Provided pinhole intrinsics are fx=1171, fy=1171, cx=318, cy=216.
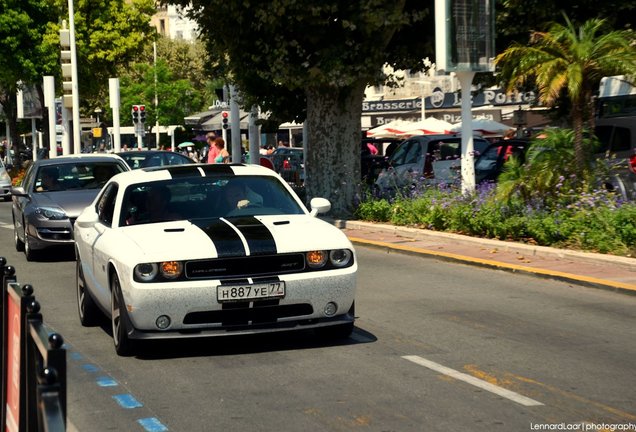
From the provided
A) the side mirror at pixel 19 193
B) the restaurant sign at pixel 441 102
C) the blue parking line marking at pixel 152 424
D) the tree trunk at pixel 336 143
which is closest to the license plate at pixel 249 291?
the blue parking line marking at pixel 152 424

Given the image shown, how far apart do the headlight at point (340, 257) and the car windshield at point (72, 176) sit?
10.00m

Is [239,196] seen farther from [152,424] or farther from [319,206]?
[152,424]

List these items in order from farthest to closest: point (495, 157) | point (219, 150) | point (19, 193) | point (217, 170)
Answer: point (219, 150), point (495, 157), point (19, 193), point (217, 170)

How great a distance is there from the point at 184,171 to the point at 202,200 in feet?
1.82

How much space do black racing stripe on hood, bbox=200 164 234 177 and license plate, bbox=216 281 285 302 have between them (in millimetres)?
1852

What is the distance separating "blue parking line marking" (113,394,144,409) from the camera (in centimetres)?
765

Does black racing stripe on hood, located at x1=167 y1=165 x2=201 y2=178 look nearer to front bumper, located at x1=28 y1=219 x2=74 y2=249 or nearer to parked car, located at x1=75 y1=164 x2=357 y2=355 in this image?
parked car, located at x1=75 y1=164 x2=357 y2=355

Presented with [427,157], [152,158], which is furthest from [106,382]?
[427,157]

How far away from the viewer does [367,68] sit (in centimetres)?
2241

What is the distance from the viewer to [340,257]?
9.40 meters

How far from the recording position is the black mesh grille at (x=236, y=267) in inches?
351

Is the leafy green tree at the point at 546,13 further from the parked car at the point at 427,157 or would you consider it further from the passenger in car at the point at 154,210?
the passenger in car at the point at 154,210

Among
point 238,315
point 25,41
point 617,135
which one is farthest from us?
point 25,41

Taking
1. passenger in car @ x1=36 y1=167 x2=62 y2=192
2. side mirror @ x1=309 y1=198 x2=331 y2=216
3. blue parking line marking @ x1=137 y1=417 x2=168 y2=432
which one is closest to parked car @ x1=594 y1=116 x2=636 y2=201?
passenger in car @ x1=36 y1=167 x2=62 y2=192
